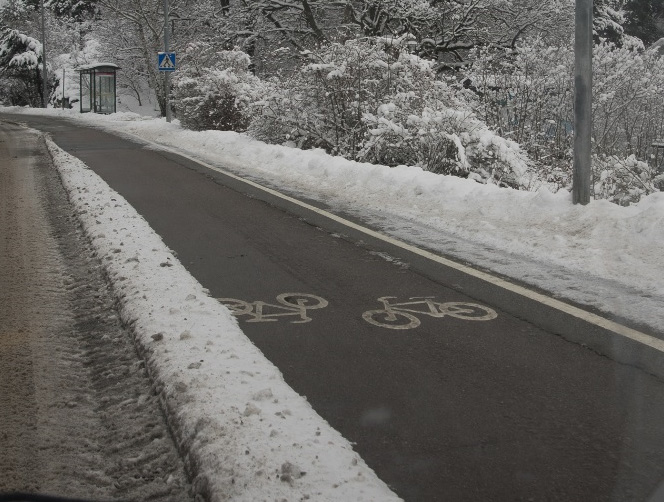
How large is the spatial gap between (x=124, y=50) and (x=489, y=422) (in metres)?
51.5

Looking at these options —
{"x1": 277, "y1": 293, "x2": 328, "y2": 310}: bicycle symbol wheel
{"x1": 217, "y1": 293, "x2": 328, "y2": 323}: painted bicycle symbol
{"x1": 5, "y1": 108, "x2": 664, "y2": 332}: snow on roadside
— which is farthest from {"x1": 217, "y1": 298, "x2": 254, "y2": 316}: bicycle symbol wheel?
{"x1": 5, "y1": 108, "x2": 664, "y2": 332}: snow on roadside

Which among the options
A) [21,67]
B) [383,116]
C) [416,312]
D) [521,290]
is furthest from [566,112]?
[21,67]

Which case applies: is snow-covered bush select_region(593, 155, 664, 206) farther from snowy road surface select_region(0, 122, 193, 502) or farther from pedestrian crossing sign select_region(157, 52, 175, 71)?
pedestrian crossing sign select_region(157, 52, 175, 71)

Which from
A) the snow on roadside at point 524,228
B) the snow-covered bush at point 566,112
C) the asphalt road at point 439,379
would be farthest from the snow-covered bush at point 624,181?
the asphalt road at point 439,379

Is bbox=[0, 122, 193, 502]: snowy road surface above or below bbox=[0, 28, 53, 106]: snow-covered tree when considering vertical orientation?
below

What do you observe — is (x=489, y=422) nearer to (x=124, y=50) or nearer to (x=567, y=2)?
(x=567, y=2)

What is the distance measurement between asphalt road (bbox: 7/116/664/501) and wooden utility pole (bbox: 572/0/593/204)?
2.26m

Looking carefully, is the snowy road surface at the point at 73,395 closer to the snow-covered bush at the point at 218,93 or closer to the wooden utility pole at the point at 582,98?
the wooden utility pole at the point at 582,98

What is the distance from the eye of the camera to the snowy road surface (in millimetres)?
3178

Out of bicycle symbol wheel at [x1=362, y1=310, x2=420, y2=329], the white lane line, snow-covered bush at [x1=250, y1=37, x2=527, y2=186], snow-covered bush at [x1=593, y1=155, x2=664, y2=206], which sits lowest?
bicycle symbol wheel at [x1=362, y1=310, x2=420, y2=329]

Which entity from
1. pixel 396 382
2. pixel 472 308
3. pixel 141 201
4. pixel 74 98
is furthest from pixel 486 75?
pixel 74 98

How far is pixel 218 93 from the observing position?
2352 centimetres

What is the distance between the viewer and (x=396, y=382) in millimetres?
4074

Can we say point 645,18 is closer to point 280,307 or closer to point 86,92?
point 86,92
